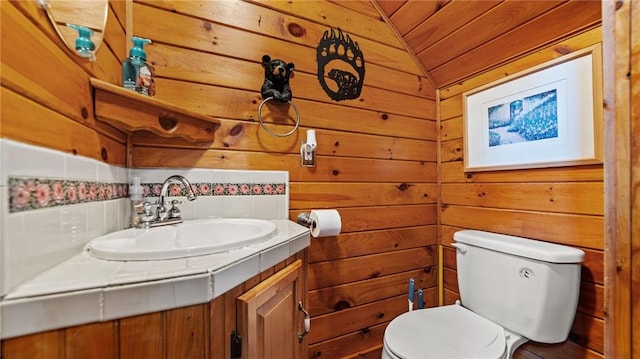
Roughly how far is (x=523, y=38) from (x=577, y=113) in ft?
1.43

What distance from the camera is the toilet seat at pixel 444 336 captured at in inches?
35.7

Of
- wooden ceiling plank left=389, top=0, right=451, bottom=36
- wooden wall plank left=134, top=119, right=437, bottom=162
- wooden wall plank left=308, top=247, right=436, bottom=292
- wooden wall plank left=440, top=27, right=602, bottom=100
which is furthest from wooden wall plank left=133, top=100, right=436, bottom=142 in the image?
wooden wall plank left=308, top=247, right=436, bottom=292

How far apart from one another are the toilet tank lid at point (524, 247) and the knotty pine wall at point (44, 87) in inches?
60.0

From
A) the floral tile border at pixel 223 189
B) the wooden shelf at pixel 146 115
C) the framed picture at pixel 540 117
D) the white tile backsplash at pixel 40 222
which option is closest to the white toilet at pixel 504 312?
the framed picture at pixel 540 117

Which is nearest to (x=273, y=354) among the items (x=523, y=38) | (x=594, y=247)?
(x=594, y=247)

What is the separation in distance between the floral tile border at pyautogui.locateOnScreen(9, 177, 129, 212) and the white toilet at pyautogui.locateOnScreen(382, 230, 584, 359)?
1065 mm

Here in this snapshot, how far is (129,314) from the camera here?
454 millimetres

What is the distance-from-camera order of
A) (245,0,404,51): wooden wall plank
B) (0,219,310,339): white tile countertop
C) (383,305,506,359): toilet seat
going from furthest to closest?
(245,0,404,51): wooden wall plank → (383,305,506,359): toilet seat → (0,219,310,339): white tile countertop

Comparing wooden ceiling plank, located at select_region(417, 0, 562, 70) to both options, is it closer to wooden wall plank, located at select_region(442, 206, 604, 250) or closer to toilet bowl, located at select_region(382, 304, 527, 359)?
wooden wall plank, located at select_region(442, 206, 604, 250)

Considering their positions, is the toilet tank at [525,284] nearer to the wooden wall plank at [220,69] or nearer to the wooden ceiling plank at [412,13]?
Answer: the wooden wall plank at [220,69]

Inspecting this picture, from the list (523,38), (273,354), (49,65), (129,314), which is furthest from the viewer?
(523,38)

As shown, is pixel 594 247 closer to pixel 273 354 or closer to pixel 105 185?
pixel 273 354

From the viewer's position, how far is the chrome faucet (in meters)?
0.96

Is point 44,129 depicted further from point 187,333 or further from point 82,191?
point 187,333
